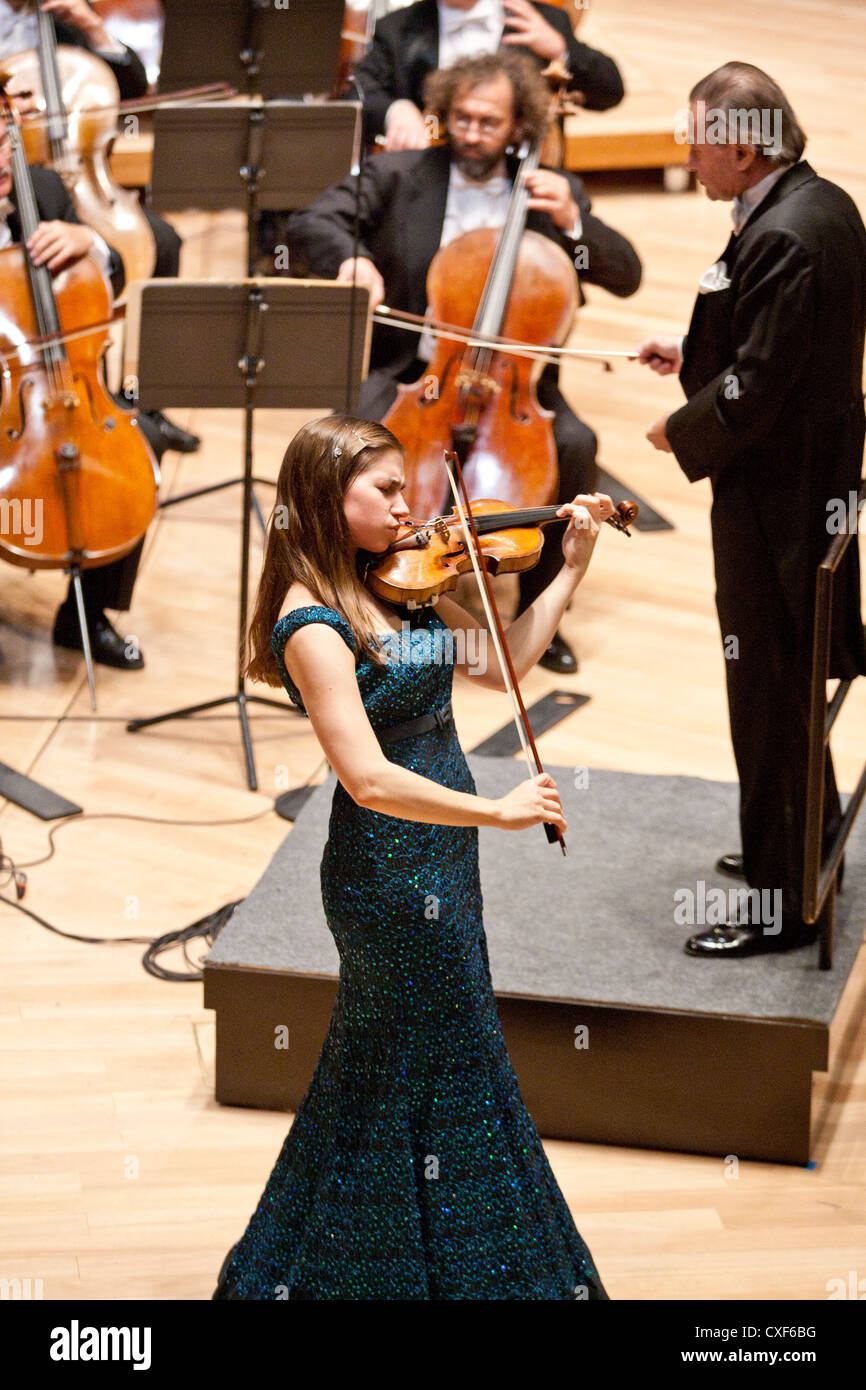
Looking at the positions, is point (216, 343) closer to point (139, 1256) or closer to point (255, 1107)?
point (255, 1107)

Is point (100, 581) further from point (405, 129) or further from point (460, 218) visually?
point (405, 129)

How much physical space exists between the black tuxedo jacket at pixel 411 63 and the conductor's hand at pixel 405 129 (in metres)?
0.19

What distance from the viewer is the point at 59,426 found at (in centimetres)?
384

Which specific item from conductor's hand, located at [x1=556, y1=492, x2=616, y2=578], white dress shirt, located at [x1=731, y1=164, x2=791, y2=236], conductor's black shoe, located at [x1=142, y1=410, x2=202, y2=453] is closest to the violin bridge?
white dress shirt, located at [x1=731, y1=164, x2=791, y2=236]

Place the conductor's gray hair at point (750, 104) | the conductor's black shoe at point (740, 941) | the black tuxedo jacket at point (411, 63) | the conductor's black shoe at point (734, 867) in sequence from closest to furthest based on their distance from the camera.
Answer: the conductor's gray hair at point (750, 104) < the conductor's black shoe at point (740, 941) < the conductor's black shoe at point (734, 867) < the black tuxedo jacket at point (411, 63)

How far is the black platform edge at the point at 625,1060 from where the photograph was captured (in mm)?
2768

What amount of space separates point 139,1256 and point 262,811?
1.27 metres

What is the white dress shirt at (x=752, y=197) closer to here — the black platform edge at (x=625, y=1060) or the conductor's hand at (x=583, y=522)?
the conductor's hand at (x=583, y=522)

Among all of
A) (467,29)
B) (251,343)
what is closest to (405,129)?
(467,29)

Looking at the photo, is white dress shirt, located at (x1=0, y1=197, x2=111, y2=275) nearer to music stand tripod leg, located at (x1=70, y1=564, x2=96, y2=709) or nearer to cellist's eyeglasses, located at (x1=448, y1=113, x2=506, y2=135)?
music stand tripod leg, located at (x1=70, y1=564, x2=96, y2=709)

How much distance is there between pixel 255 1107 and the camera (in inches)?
116

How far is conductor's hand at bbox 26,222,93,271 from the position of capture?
3846 millimetres

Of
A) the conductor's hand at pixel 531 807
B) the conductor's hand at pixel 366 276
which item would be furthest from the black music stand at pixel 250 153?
the conductor's hand at pixel 531 807
